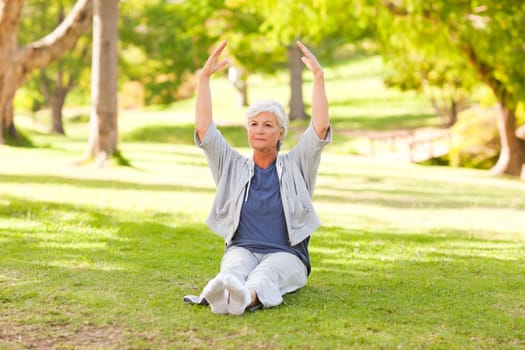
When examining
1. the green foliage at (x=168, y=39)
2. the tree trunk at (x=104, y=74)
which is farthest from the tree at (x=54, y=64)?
the tree trunk at (x=104, y=74)

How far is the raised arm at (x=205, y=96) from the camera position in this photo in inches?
250

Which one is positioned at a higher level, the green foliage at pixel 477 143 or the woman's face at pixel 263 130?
the woman's face at pixel 263 130

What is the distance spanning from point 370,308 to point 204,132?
167 centimetres

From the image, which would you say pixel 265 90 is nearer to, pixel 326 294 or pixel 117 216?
pixel 117 216

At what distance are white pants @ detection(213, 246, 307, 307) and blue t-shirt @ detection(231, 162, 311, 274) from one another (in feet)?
0.22

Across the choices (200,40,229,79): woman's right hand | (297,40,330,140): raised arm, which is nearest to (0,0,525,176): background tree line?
(200,40,229,79): woman's right hand

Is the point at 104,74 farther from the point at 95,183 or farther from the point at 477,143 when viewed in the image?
the point at 477,143

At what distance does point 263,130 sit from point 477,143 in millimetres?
20800

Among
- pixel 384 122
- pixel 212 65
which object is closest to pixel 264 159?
pixel 212 65

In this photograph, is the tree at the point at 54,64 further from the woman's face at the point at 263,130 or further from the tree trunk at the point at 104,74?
the woman's face at the point at 263,130

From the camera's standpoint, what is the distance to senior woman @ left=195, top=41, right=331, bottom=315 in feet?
20.7

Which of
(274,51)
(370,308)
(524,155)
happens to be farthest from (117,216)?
(274,51)

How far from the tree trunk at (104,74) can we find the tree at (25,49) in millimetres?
4470

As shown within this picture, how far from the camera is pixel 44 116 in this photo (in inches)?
1948
